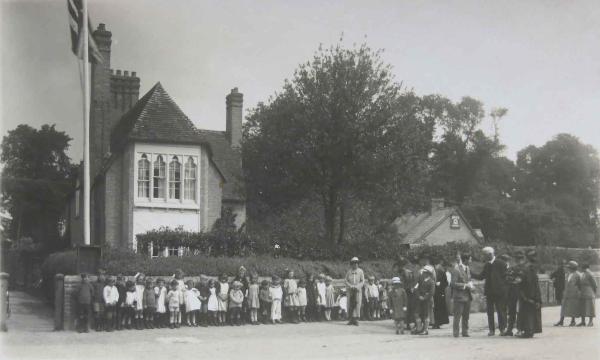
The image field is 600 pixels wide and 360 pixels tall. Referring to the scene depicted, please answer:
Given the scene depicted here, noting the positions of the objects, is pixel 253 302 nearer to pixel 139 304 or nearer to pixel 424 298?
pixel 139 304

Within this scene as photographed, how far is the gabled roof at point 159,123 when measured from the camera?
1254 inches

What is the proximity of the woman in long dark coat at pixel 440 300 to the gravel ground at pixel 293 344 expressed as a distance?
293 mm

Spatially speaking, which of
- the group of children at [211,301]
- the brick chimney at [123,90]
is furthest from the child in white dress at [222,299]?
the brick chimney at [123,90]

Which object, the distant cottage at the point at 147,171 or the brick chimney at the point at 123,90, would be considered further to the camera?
the brick chimney at the point at 123,90

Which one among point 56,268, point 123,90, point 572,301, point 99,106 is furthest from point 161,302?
point 123,90

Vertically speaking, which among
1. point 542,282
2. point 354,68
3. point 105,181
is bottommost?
point 542,282

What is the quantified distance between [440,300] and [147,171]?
59.5 ft

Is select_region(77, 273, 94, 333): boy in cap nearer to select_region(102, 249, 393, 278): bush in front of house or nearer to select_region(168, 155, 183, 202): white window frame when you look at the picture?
select_region(102, 249, 393, 278): bush in front of house

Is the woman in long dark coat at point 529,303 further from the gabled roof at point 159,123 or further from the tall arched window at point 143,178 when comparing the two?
the tall arched window at point 143,178

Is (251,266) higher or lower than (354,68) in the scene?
lower

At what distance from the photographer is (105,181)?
32.4 meters

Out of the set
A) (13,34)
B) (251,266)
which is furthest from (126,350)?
(251,266)

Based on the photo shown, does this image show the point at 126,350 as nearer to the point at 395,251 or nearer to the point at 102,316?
the point at 102,316

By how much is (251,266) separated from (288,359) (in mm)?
10244
